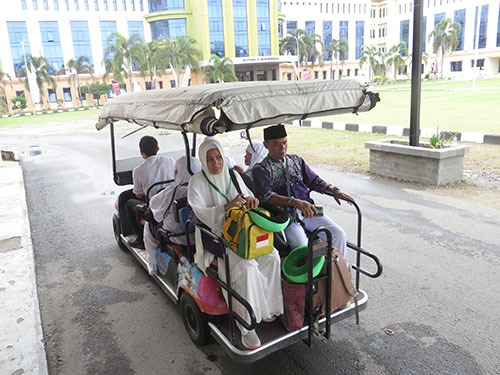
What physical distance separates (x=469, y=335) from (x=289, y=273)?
5.52 feet

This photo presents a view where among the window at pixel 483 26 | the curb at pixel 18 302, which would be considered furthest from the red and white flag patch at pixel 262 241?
the window at pixel 483 26

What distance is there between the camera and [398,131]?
46.3ft

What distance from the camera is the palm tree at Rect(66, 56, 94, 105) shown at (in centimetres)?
5433

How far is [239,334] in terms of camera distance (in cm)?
312

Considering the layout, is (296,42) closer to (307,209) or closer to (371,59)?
(371,59)

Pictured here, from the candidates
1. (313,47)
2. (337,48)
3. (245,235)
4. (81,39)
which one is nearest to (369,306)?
(245,235)

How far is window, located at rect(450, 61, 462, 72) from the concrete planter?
77091mm

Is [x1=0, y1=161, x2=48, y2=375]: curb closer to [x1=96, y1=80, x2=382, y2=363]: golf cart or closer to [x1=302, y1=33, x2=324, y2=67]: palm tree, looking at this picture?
[x1=96, y1=80, x2=382, y2=363]: golf cart

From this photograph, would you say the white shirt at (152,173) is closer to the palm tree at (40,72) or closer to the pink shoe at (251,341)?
the pink shoe at (251,341)

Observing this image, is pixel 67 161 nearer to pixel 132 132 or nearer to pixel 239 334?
pixel 132 132

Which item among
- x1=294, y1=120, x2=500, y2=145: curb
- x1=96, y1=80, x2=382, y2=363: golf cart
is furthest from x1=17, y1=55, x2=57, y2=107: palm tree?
x1=96, y1=80, x2=382, y2=363: golf cart

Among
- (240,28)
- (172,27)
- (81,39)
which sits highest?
(172,27)

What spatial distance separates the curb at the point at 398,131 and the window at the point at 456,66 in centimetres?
6755

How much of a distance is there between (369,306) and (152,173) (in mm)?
2650
